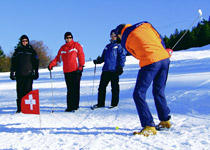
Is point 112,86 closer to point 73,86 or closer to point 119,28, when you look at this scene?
point 73,86

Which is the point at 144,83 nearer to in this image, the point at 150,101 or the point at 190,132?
the point at 190,132

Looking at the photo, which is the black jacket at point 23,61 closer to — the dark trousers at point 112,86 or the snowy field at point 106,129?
the snowy field at point 106,129

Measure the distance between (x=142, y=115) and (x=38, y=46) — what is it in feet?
211

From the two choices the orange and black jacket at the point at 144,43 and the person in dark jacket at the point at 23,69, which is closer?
the orange and black jacket at the point at 144,43

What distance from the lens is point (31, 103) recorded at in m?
4.02

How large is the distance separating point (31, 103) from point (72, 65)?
1.75 m

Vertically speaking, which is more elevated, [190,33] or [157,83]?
[190,33]

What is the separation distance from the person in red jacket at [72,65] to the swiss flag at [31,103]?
1.54 meters

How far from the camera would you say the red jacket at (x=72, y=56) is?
5.53 meters

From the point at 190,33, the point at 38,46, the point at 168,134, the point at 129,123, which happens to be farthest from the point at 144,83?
the point at 38,46

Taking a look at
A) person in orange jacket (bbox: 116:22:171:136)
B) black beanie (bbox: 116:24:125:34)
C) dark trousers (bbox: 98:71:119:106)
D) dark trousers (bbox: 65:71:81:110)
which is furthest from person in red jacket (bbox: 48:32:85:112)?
person in orange jacket (bbox: 116:22:171:136)

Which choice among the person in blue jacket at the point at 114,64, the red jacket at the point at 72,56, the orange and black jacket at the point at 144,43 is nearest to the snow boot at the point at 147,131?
the orange and black jacket at the point at 144,43

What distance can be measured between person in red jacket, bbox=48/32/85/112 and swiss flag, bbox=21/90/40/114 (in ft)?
5.04

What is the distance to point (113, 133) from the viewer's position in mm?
3422
